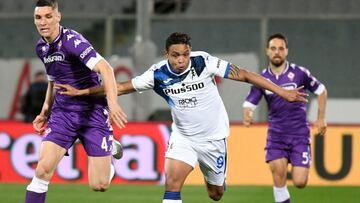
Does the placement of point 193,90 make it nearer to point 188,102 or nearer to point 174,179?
point 188,102

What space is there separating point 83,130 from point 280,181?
2.32m

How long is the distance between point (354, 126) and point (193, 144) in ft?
18.3

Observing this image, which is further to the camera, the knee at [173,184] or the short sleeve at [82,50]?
the knee at [173,184]

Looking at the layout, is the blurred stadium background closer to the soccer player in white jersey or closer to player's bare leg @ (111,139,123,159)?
player's bare leg @ (111,139,123,159)

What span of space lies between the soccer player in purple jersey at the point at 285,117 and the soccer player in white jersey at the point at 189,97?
66.8 inches

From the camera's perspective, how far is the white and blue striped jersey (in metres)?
8.35

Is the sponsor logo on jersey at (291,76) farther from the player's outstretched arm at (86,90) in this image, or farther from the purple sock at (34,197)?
the purple sock at (34,197)

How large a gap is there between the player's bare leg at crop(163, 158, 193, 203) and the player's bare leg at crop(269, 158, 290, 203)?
6.37 feet

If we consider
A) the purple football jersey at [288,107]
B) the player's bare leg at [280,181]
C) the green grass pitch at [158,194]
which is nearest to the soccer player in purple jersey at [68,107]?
the player's bare leg at [280,181]

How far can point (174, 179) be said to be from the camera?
8.22 m

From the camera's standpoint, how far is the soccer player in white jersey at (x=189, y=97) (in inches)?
323

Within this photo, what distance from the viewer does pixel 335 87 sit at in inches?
613

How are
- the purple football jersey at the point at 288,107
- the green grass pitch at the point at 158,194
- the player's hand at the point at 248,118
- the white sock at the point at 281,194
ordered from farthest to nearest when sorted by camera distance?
the green grass pitch at the point at 158,194 → the purple football jersey at the point at 288,107 → the player's hand at the point at 248,118 → the white sock at the point at 281,194

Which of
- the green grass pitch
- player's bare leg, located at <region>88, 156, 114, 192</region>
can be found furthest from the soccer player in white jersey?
the green grass pitch
